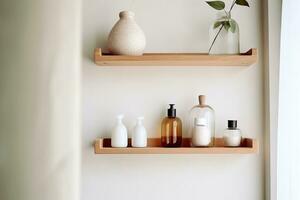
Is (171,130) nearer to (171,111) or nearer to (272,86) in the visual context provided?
(171,111)

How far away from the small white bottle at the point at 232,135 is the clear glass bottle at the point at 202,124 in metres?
0.06

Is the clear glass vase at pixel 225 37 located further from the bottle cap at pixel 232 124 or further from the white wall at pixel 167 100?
the bottle cap at pixel 232 124

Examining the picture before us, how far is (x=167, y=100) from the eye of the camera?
1.85 metres

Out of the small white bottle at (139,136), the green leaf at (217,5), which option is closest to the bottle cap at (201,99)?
the small white bottle at (139,136)

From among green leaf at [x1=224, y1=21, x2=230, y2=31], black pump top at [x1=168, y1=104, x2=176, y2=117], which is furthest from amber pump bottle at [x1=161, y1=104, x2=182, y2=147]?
green leaf at [x1=224, y1=21, x2=230, y2=31]

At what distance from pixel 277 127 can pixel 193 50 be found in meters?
0.49

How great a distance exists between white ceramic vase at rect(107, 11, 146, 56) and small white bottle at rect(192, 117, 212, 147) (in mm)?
380

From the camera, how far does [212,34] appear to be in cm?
182

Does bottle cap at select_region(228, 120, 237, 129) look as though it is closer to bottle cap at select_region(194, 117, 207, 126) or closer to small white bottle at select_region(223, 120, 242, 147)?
small white bottle at select_region(223, 120, 242, 147)

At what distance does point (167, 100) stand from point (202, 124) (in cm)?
22

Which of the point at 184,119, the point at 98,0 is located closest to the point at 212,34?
the point at 184,119

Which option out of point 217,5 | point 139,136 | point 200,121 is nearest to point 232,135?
point 200,121

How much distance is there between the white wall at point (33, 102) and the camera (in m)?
1.62

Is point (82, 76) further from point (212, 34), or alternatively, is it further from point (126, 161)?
point (212, 34)
